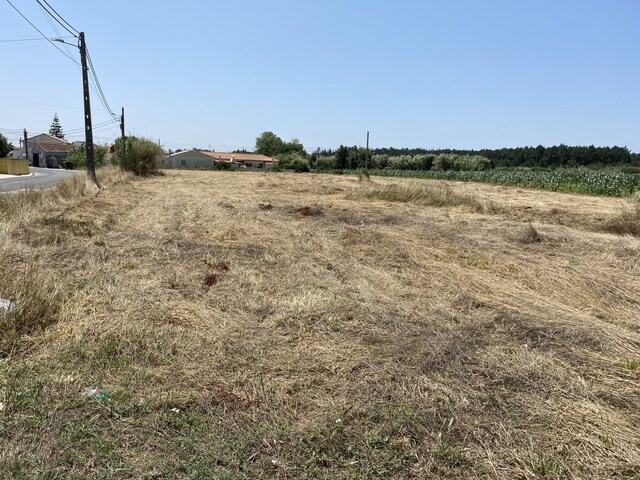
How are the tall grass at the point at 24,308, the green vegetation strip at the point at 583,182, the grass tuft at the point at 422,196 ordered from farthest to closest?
the green vegetation strip at the point at 583,182, the grass tuft at the point at 422,196, the tall grass at the point at 24,308

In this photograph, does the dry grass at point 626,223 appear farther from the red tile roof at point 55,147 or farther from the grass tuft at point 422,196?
the red tile roof at point 55,147

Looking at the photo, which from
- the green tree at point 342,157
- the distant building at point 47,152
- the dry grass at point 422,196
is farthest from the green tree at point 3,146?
the dry grass at point 422,196

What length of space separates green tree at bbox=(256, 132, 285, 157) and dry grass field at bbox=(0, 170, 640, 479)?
121 metres

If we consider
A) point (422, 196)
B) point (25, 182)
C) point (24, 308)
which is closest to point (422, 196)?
point (422, 196)

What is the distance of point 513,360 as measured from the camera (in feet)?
12.3

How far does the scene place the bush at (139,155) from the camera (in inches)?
1375

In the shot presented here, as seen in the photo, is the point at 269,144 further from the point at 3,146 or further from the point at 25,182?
the point at 25,182

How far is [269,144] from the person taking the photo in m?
127

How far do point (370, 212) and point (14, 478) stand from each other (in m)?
12.6

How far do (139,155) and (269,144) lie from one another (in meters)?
94.5

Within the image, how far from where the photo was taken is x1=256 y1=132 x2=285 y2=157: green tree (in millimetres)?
125875

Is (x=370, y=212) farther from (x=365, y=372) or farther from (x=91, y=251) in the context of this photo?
(x=365, y=372)

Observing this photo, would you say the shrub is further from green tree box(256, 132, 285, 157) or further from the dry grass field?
the dry grass field

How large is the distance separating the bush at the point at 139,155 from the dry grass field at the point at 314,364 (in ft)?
95.5
